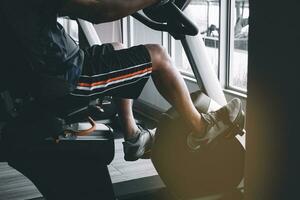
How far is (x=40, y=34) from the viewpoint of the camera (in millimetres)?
1405

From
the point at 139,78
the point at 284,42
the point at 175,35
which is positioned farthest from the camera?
the point at 175,35

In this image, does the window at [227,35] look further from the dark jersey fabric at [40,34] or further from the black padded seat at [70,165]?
the dark jersey fabric at [40,34]

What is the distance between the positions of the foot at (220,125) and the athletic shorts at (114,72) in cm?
39

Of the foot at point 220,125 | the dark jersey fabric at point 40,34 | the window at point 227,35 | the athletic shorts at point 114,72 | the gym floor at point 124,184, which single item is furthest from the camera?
the window at point 227,35

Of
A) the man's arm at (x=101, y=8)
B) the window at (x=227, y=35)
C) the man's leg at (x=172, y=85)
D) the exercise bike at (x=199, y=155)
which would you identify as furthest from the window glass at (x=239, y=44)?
the man's arm at (x=101, y=8)

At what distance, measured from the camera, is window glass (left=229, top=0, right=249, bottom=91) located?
12.1 feet

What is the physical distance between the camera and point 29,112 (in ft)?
5.22

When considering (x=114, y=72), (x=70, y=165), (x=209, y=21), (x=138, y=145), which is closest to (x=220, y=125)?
(x=138, y=145)

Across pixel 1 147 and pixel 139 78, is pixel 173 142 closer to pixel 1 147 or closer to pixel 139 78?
pixel 139 78

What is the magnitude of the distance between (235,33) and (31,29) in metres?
2.57

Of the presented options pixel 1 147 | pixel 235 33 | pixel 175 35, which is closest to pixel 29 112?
pixel 1 147

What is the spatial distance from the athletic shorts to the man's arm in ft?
0.69

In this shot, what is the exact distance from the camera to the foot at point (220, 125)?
193cm

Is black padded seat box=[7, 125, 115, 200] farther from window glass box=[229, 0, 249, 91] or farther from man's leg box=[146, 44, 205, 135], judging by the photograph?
window glass box=[229, 0, 249, 91]
